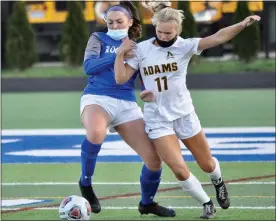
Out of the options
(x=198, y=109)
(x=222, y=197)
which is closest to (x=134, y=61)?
(x=222, y=197)

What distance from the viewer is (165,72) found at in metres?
8.04

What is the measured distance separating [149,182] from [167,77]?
3.49 feet

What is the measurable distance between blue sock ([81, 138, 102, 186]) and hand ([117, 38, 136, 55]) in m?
0.99

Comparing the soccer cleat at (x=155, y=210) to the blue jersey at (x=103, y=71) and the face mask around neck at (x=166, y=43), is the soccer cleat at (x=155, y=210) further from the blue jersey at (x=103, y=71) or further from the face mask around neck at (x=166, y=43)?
the face mask around neck at (x=166, y=43)

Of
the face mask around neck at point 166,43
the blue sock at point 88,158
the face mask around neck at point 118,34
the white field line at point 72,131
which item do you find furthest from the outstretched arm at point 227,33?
the white field line at point 72,131

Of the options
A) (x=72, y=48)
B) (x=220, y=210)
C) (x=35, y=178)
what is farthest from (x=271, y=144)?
(x=72, y=48)

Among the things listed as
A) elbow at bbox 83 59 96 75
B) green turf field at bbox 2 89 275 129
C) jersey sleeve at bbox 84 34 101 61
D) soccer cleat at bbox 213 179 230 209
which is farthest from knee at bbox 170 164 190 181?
green turf field at bbox 2 89 275 129

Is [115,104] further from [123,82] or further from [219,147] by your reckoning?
[219,147]

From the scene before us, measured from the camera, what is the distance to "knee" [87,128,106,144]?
8.31 meters

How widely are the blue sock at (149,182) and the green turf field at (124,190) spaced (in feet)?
0.68

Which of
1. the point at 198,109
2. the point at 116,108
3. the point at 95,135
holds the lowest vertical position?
the point at 198,109

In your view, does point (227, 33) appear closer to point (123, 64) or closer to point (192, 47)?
point (192, 47)

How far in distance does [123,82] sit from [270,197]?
2.61 meters

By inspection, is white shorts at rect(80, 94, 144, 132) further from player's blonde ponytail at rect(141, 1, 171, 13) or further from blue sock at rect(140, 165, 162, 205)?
player's blonde ponytail at rect(141, 1, 171, 13)
